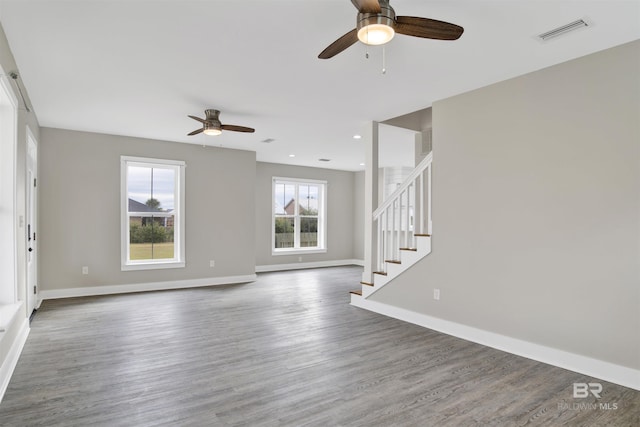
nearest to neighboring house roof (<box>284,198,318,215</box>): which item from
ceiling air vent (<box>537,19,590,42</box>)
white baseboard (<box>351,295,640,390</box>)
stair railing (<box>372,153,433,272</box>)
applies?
stair railing (<box>372,153,433,272</box>)

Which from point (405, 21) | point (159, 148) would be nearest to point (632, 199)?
point (405, 21)

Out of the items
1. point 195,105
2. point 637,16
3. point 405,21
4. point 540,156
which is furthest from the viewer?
point 195,105

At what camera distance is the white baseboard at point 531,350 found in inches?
112

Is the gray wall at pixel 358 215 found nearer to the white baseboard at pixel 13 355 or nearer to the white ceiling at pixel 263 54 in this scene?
the white ceiling at pixel 263 54

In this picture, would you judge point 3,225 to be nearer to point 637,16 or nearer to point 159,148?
point 159,148

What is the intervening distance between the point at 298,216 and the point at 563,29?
7.29m

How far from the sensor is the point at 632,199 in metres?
2.82

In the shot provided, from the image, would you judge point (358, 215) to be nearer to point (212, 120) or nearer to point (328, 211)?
point (328, 211)

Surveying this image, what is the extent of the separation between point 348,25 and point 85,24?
1.89 meters

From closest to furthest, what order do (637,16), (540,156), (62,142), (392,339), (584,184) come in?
(637,16), (584,184), (540,156), (392,339), (62,142)

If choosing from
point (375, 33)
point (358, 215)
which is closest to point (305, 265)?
point (358, 215)

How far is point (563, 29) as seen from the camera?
264 cm

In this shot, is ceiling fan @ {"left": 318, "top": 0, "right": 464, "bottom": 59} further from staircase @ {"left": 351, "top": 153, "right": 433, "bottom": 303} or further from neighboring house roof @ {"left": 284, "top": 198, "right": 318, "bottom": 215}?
neighboring house roof @ {"left": 284, "top": 198, "right": 318, "bottom": 215}

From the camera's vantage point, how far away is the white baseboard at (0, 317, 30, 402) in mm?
2652
